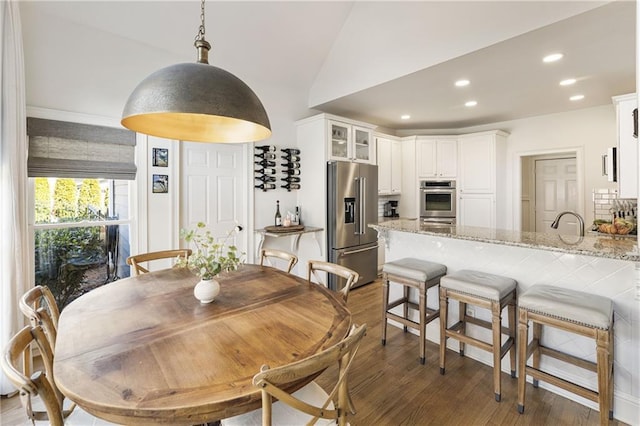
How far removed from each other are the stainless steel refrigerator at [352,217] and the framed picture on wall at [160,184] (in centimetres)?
204

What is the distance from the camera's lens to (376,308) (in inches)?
140

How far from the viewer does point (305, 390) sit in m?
1.31

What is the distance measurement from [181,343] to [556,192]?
6.23m

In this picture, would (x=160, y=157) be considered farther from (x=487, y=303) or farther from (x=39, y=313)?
(x=487, y=303)

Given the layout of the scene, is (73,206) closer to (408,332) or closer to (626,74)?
(408,332)

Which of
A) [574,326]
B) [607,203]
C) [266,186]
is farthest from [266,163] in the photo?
[607,203]

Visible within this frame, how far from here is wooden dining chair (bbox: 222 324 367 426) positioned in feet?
2.85

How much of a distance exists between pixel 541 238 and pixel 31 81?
4296mm

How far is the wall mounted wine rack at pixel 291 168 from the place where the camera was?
4305 millimetres

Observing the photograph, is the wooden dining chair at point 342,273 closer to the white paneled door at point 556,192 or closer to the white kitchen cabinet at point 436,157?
the white kitchen cabinet at point 436,157

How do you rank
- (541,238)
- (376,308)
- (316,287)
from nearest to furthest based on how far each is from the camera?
(316,287)
(541,238)
(376,308)

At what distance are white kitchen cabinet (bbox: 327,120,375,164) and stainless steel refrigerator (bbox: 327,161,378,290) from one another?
0.56 feet

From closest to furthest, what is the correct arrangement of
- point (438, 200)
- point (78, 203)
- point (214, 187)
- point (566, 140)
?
point (78, 203) → point (214, 187) → point (566, 140) → point (438, 200)

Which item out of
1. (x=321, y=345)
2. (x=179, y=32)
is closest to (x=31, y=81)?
(x=179, y=32)
